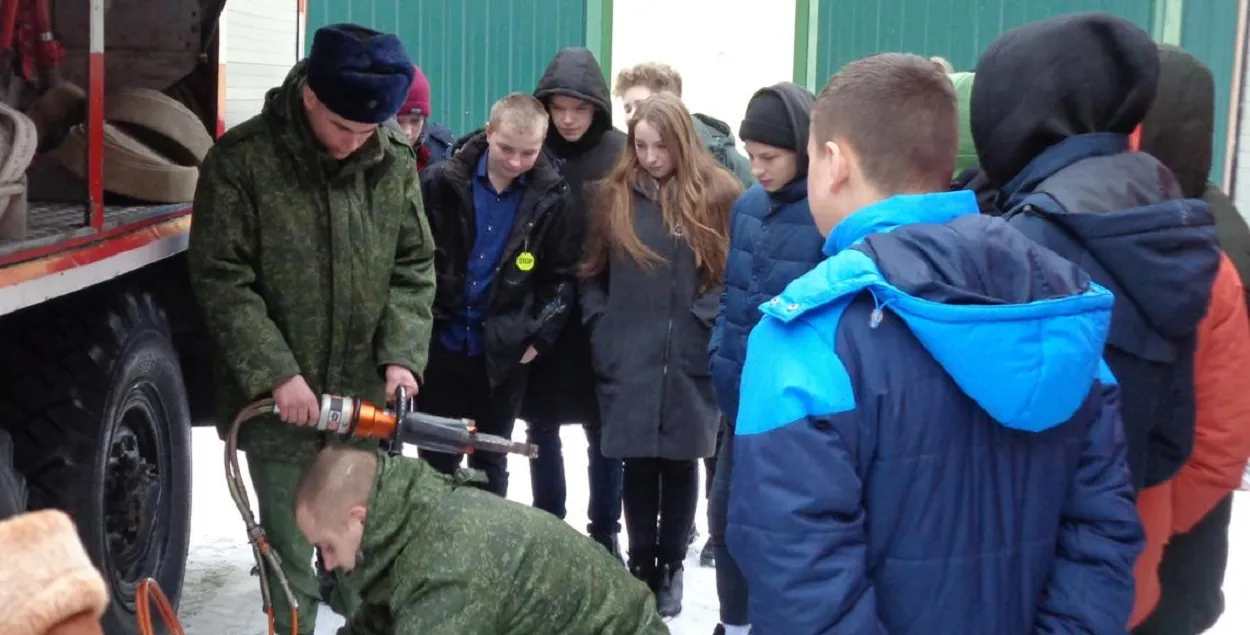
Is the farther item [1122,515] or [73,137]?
[73,137]

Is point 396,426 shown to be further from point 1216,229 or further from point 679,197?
point 1216,229

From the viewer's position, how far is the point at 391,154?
12.3ft

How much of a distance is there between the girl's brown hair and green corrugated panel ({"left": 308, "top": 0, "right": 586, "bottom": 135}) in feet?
17.1

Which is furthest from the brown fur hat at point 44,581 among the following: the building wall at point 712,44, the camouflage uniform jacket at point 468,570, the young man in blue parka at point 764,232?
the building wall at point 712,44

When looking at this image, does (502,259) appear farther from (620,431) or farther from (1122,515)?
(1122,515)

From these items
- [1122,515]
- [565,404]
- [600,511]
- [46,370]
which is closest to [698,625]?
[600,511]

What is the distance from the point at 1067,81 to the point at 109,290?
8.26 feet

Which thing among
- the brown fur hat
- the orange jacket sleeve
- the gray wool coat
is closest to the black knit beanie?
Result: the gray wool coat

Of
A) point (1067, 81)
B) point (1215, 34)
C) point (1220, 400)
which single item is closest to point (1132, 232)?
point (1067, 81)

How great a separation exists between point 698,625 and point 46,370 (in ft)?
7.12

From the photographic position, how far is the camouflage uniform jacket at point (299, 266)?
353 cm

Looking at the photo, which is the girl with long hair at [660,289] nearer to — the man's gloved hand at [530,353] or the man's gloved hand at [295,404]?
the man's gloved hand at [530,353]

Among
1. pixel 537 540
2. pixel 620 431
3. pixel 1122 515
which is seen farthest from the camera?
pixel 620 431

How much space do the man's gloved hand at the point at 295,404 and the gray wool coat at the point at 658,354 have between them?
1.19 meters
